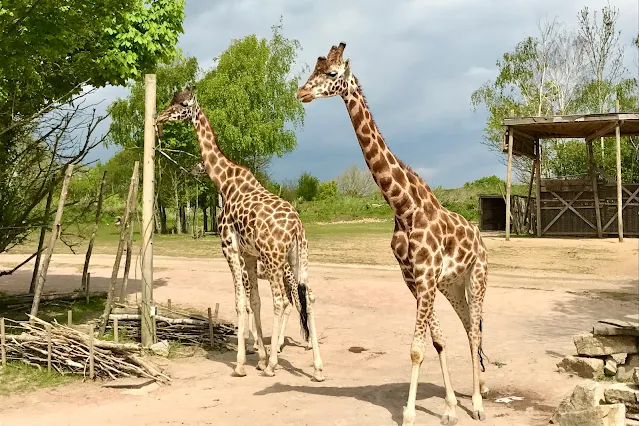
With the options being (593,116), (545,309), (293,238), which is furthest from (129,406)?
(593,116)

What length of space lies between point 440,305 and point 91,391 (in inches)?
331

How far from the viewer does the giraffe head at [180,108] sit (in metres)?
9.52

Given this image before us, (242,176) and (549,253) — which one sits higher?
(242,176)

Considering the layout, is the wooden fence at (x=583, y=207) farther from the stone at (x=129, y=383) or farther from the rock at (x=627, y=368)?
the stone at (x=129, y=383)

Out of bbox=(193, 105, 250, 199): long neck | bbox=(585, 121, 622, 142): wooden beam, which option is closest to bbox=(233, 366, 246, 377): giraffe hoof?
bbox=(193, 105, 250, 199): long neck

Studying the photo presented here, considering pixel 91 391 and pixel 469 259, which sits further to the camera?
pixel 91 391

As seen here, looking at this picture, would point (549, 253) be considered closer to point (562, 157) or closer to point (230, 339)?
point (230, 339)

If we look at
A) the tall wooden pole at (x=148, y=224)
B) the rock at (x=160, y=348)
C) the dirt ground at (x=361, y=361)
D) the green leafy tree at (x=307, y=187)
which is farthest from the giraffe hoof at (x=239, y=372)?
the green leafy tree at (x=307, y=187)

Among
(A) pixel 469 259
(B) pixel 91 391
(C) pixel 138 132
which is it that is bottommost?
(B) pixel 91 391

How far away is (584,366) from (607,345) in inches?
20.1

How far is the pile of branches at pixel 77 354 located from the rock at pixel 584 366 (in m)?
5.42

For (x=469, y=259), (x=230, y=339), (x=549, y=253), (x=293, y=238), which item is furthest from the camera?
(x=549, y=253)

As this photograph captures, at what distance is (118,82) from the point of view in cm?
1360

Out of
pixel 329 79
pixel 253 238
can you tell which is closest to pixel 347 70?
pixel 329 79
